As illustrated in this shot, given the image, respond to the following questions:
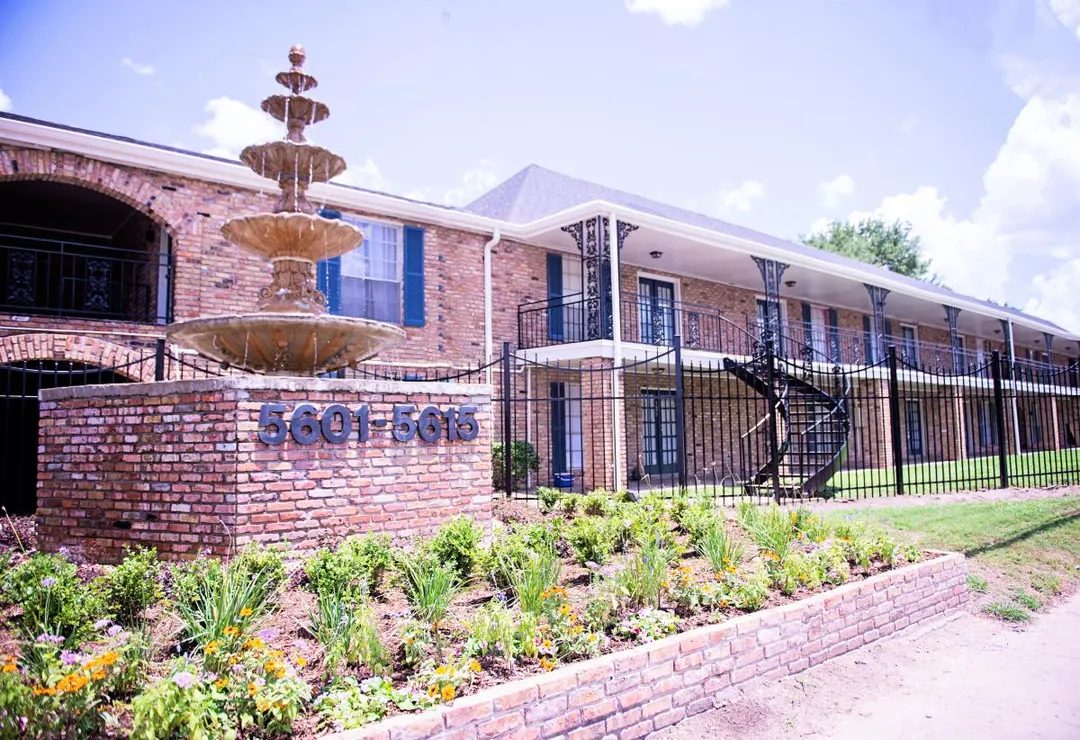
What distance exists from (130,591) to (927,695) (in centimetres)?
485

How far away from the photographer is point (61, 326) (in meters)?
10.2

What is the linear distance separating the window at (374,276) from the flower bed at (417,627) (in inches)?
324

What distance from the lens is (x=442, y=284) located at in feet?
46.7

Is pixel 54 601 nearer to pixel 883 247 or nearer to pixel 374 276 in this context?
pixel 374 276

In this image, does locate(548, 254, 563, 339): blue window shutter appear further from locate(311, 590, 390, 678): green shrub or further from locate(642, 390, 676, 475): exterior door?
locate(311, 590, 390, 678): green shrub

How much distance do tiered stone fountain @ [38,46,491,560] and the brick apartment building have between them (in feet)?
5.54

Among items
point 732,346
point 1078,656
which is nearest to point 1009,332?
point 732,346

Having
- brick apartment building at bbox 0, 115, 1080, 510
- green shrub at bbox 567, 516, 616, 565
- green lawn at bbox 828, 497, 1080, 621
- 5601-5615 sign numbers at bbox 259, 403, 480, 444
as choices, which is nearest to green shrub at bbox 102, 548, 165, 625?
5601-5615 sign numbers at bbox 259, 403, 480, 444

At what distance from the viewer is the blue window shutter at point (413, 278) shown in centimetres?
1369

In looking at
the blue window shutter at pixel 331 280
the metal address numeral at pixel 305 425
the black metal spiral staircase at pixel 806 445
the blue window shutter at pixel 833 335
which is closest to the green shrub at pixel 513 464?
the blue window shutter at pixel 331 280

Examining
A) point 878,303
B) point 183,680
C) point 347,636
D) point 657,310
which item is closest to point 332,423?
point 347,636

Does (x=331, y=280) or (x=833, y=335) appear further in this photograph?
(x=833, y=335)

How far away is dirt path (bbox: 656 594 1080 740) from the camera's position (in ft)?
13.1

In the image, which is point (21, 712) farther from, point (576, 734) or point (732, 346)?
point (732, 346)
